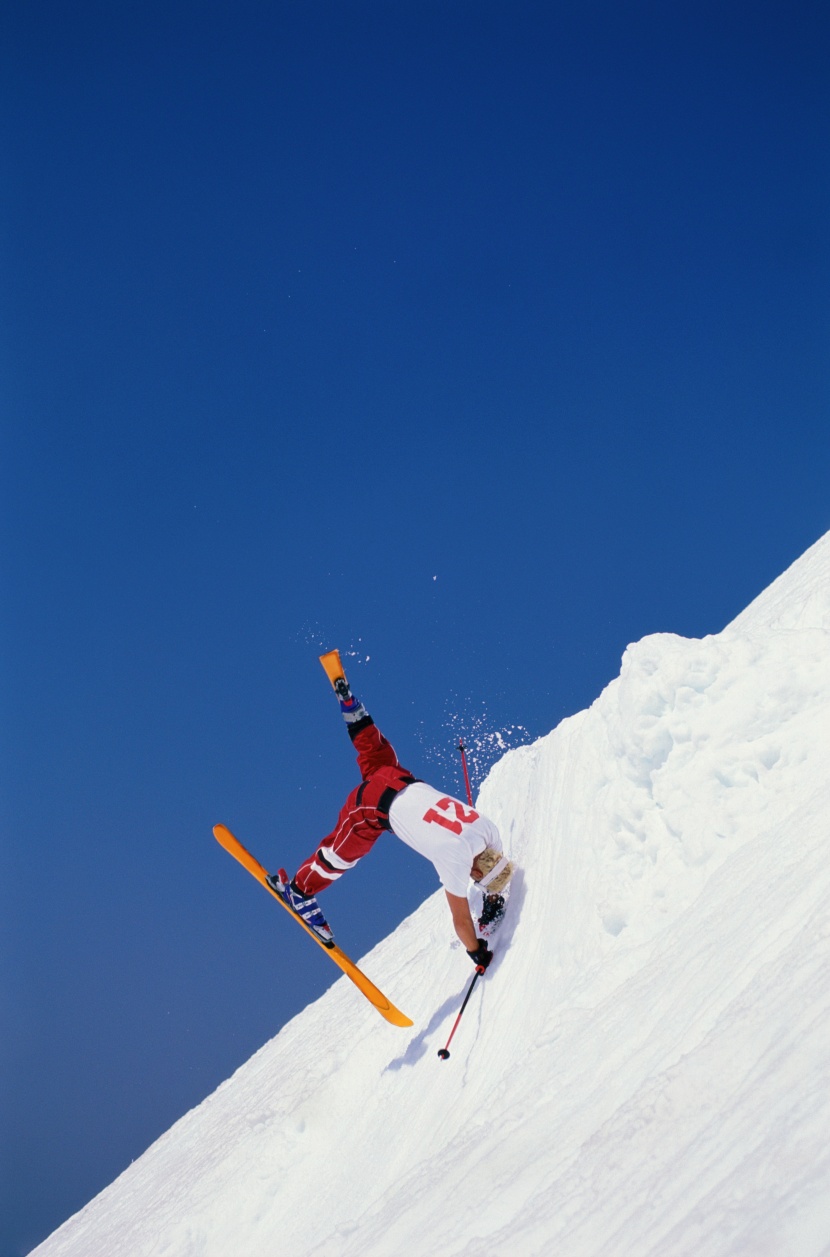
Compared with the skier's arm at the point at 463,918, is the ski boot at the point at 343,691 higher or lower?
higher

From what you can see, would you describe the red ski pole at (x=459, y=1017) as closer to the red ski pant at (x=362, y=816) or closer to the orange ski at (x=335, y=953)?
the orange ski at (x=335, y=953)

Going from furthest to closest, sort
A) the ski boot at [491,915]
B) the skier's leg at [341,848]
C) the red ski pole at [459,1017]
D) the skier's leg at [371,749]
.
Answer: the skier's leg at [371,749]
the skier's leg at [341,848]
the ski boot at [491,915]
the red ski pole at [459,1017]

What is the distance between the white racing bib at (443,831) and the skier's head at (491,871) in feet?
0.25

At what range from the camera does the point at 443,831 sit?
6832mm

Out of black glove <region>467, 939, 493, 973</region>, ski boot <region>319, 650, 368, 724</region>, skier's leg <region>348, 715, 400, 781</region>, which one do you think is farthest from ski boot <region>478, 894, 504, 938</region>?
ski boot <region>319, 650, 368, 724</region>

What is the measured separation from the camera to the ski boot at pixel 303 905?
8.11 metres

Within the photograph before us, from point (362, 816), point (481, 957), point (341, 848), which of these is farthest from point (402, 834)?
point (481, 957)

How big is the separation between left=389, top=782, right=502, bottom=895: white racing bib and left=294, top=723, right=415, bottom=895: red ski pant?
0.16 m

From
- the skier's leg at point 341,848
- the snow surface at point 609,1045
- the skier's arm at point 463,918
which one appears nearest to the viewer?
the snow surface at point 609,1045

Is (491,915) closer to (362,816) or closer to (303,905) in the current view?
(362,816)

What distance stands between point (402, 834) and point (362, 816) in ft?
1.36

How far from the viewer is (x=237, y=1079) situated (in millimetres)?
10836

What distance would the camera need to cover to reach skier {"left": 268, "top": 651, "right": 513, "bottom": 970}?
6789 mm

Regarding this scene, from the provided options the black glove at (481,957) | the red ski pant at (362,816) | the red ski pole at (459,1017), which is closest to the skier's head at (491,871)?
the black glove at (481,957)
